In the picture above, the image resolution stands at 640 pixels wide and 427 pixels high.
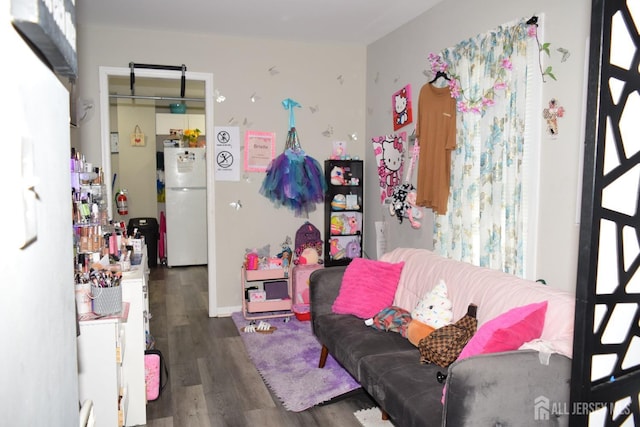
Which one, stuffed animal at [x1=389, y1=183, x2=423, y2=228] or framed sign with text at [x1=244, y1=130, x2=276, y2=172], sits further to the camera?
framed sign with text at [x1=244, y1=130, x2=276, y2=172]

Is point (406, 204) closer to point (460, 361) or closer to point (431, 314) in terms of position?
point (431, 314)

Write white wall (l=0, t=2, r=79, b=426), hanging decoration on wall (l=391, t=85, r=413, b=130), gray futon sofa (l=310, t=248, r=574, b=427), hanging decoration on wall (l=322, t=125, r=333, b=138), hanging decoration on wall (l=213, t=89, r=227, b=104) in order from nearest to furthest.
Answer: white wall (l=0, t=2, r=79, b=426)
gray futon sofa (l=310, t=248, r=574, b=427)
hanging decoration on wall (l=391, t=85, r=413, b=130)
hanging decoration on wall (l=213, t=89, r=227, b=104)
hanging decoration on wall (l=322, t=125, r=333, b=138)

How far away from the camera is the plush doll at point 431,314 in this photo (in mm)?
2621

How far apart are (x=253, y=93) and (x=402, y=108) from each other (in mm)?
1435

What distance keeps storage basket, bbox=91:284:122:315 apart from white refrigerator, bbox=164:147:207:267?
435 cm

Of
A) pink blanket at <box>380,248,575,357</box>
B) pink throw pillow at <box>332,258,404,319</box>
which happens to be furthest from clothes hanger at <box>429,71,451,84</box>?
pink throw pillow at <box>332,258,404,319</box>

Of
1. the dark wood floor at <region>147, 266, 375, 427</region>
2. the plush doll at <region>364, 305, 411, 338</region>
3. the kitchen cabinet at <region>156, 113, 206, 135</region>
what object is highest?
the kitchen cabinet at <region>156, 113, 206, 135</region>

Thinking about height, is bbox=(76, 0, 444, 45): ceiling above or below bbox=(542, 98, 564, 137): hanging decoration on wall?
above

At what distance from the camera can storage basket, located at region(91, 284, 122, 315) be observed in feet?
7.61

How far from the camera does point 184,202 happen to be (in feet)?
21.7

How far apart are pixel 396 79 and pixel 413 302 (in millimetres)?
2069

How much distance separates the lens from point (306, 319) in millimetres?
4324

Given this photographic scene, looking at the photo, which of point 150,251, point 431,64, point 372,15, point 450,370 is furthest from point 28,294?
point 150,251

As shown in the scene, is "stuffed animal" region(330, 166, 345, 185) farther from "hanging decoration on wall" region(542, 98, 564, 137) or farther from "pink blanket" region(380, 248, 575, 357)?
"hanging decoration on wall" region(542, 98, 564, 137)
